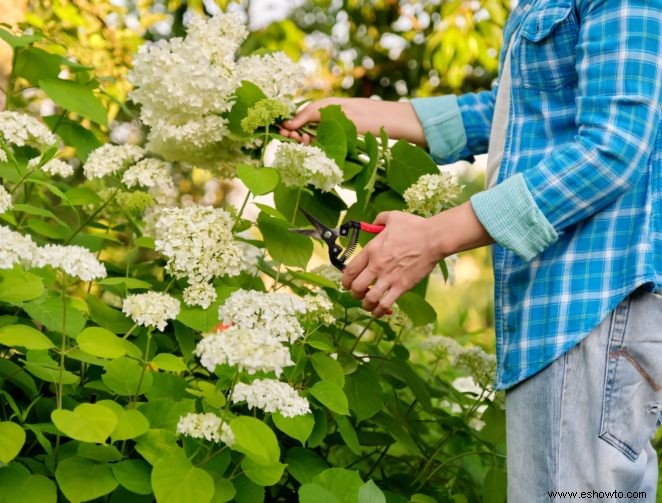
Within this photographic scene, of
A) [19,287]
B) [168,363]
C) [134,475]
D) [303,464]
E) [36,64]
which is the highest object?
[36,64]

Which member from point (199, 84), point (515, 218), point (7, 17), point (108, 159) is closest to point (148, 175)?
point (108, 159)

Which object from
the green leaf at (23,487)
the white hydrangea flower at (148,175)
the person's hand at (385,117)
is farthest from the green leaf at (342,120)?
the green leaf at (23,487)

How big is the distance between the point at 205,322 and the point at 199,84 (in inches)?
18.6

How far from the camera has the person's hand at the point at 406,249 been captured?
4.64 ft

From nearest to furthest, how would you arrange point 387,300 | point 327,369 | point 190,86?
point 387,300 → point 327,369 → point 190,86

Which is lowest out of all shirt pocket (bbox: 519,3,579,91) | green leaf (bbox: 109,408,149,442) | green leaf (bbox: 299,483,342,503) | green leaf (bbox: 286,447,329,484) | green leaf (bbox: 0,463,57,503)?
green leaf (bbox: 286,447,329,484)

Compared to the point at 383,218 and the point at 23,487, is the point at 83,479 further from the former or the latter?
the point at 383,218

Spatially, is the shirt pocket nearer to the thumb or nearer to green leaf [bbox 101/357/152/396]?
the thumb

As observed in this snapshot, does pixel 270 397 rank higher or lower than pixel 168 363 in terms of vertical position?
higher

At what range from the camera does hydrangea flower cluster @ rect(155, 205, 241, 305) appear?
1517 millimetres

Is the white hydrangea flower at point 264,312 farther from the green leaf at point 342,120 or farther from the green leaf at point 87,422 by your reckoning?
the green leaf at point 342,120

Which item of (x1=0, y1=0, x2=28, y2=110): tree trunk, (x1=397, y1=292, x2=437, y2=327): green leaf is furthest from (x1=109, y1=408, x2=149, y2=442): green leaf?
(x1=0, y1=0, x2=28, y2=110): tree trunk

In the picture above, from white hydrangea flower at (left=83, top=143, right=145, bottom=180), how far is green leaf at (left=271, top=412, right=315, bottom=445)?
675 millimetres

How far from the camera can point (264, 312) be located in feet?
4.33
